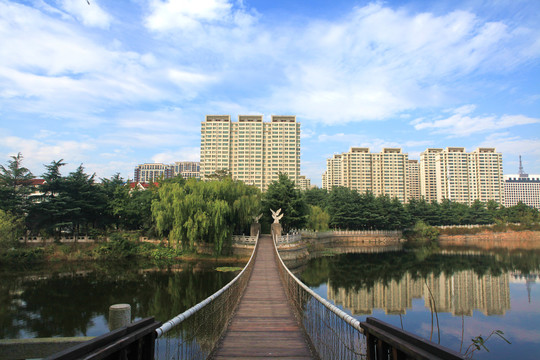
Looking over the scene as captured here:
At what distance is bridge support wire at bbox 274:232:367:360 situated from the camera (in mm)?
3162

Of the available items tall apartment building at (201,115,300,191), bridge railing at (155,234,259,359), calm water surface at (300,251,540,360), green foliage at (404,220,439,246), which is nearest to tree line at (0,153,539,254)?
calm water surface at (300,251,540,360)

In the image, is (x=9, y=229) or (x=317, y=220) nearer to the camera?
(x=9, y=229)

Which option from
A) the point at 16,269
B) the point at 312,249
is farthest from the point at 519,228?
the point at 16,269

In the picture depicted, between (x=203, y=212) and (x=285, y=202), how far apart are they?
9.51 meters

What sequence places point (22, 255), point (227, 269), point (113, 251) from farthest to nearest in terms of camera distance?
point (113, 251), point (22, 255), point (227, 269)

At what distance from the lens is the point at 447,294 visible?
16.8 meters

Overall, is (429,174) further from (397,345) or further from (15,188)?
(397,345)

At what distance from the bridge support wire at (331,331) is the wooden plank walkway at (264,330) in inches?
9.0

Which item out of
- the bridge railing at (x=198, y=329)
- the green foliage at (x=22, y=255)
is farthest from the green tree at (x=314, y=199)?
the bridge railing at (x=198, y=329)

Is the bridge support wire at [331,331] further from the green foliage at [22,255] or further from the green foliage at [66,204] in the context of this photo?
the green foliage at [66,204]

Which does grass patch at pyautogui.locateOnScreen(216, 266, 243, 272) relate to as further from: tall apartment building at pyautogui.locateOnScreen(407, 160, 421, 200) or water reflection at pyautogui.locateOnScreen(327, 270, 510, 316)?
tall apartment building at pyautogui.locateOnScreen(407, 160, 421, 200)

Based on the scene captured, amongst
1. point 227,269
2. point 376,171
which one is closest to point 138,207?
point 227,269

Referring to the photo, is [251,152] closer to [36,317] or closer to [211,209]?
[211,209]

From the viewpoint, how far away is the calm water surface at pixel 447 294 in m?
11.0
